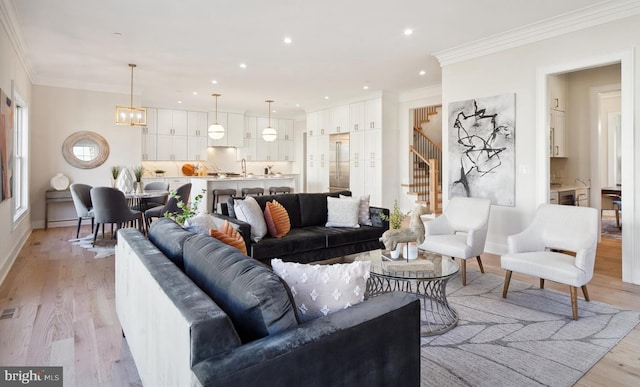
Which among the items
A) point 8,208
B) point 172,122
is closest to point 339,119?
point 172,122

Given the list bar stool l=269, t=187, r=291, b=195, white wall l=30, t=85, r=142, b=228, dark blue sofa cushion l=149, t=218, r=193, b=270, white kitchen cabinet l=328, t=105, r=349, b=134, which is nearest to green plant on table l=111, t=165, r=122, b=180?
white wall l=30, t=85, r=142, b=228

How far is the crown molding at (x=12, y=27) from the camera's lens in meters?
3.78

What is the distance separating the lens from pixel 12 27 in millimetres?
4246

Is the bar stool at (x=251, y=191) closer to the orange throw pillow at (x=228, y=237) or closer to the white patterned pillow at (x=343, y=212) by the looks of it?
the white patterned pillow at (x=343, y=212)

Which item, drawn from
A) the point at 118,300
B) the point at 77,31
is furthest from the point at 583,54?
the point at 77,31

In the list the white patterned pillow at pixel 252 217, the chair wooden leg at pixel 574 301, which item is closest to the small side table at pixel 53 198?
the white patterned pillow at pixel 252 217

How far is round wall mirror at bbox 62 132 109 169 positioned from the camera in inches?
283

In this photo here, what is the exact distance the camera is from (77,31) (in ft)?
14.7

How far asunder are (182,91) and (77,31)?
3.50m

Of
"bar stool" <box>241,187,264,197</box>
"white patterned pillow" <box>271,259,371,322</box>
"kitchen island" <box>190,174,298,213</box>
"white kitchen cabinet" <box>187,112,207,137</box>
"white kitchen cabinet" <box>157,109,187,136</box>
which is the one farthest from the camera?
"white kitchen cabinet" <box>187,112,207,137</box>

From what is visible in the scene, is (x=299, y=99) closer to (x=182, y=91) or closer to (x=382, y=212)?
(x=182, y=91)

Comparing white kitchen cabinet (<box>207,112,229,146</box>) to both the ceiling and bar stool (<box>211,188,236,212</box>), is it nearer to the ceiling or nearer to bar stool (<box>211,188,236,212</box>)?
the ceiling

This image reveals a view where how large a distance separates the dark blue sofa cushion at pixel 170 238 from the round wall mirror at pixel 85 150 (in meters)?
5.83

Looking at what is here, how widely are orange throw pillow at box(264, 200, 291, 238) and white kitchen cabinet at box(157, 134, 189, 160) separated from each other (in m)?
6.76
